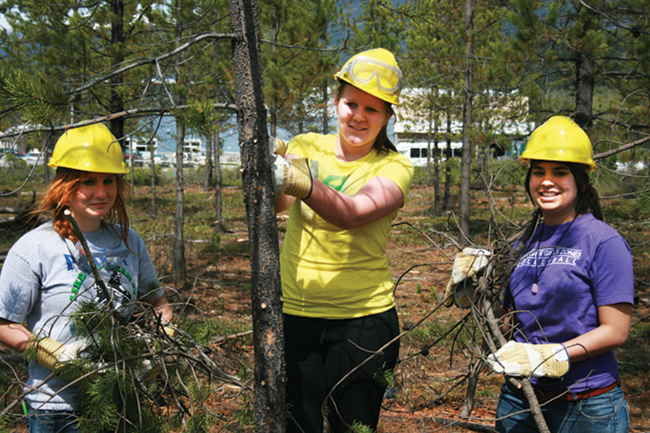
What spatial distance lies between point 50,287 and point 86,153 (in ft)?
1.60

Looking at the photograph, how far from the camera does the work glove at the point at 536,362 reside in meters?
1.49

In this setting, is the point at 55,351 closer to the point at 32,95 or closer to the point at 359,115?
the point at 32,95

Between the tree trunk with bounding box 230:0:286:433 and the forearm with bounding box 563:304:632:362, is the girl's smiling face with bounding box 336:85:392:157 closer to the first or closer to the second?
the tree trunk with bounding box 230:0:286:433

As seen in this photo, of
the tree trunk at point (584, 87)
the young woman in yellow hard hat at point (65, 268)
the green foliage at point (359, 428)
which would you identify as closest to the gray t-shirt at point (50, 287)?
the young woman in yellow hard hat at point (65, 268)

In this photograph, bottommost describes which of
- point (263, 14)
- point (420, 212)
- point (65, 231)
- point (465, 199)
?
point (420, 212)

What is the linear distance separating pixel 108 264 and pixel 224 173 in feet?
78.8

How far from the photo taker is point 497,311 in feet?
6.29

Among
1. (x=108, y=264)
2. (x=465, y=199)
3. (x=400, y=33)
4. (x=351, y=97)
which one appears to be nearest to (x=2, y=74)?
(x=108, y=264)

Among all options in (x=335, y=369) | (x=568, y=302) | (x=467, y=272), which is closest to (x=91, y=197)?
(x=335, y=369)

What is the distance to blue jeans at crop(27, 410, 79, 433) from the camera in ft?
4.89

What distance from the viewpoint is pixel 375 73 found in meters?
1.66

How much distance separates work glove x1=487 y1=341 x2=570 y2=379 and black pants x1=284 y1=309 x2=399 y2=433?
42 cm

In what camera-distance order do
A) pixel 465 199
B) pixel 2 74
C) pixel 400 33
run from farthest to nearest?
pixel 400 33, pixel 465 199, pixel 2 74

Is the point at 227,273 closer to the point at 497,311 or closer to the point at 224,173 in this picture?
the point at 497,311
